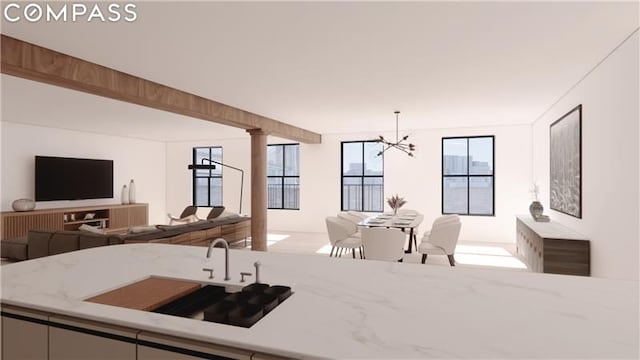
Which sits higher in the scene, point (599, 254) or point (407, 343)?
point (407, 343)

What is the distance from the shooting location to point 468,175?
8.09 m

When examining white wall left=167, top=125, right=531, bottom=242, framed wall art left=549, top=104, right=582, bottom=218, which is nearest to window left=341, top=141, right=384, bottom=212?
white wall left=167, top=125, right=531, bottom=242

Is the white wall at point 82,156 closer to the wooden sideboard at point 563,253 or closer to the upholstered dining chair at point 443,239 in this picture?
the upholstered dining chair at point 443,239

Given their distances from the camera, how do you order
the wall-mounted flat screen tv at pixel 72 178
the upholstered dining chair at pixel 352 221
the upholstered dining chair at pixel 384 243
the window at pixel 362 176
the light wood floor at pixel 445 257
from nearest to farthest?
the upholstered dining chair at pixel 384 243
the light wood floor at pixel 445 257
the upholstered dining chair at pixel 352 221
the wall-mounted flat screen tv at pixel 72 178
the window at pixel 362 176

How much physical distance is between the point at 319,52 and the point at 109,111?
14.7 feet

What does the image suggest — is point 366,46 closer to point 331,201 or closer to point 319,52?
point 319,52

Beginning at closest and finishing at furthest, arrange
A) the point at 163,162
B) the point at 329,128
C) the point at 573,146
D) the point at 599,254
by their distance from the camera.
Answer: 1. the point at 599,254
2. the point at 573,146
3. the point at 329,128
4. the point at 163,162

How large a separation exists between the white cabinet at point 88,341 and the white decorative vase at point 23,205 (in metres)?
7.00

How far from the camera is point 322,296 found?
1.57 metres

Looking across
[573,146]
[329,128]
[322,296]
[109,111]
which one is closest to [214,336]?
[322,296]

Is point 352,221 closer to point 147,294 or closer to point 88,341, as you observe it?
point 147,294

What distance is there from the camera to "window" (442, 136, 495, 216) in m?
7.95

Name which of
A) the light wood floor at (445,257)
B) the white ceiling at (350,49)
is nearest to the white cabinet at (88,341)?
the white ceiling at (350,49)

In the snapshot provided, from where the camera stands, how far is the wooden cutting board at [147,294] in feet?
5.25
